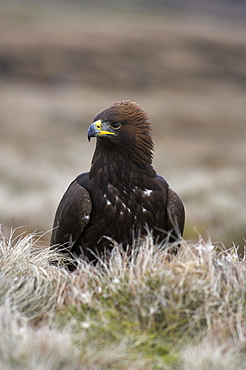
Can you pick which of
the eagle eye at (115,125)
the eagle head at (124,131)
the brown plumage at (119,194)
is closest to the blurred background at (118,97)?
the brown plumage at (119,194)

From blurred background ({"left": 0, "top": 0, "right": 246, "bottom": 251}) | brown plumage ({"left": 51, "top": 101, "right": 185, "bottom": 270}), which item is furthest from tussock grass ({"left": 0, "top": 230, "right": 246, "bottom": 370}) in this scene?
blurred background ({"left": 0, "top": 0, "right": 246, "bottom": 251})

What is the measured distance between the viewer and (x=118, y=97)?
3142 centimetres

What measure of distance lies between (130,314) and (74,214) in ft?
7.13

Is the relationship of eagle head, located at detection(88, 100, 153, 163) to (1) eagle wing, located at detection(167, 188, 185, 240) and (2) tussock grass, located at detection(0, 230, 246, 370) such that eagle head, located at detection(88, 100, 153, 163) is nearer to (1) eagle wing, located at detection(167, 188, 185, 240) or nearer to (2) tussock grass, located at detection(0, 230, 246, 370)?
(1) eagle wing, located at detection(167, 188, 185, 240)

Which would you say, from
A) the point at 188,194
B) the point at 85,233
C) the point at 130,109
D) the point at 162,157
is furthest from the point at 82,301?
the point at 162,157

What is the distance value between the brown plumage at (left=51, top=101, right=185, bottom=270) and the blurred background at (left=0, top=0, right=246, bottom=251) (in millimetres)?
6666

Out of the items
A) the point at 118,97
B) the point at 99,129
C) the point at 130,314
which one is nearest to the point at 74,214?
the point at 99,129

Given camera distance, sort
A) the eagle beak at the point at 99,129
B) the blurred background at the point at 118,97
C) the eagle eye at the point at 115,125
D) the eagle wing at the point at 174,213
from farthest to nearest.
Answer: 1. the blurred background at the point at 118,97
2. the eagle wing at the point at 174,213
3. the eagle eye at the point at 115,125
4. the eagle beak at the point at 99,129

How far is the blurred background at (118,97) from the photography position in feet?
56.5

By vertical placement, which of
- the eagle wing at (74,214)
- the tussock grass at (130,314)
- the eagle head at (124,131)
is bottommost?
the tussock grass at (130,314)

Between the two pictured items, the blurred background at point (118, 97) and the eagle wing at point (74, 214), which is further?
the blurred background at point (118, 97)

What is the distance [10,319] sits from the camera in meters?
3.94

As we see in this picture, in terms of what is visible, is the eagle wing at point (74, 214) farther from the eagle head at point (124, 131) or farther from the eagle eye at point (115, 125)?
the eagle eye at point (115, 125)

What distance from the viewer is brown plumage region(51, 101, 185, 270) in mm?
6016
